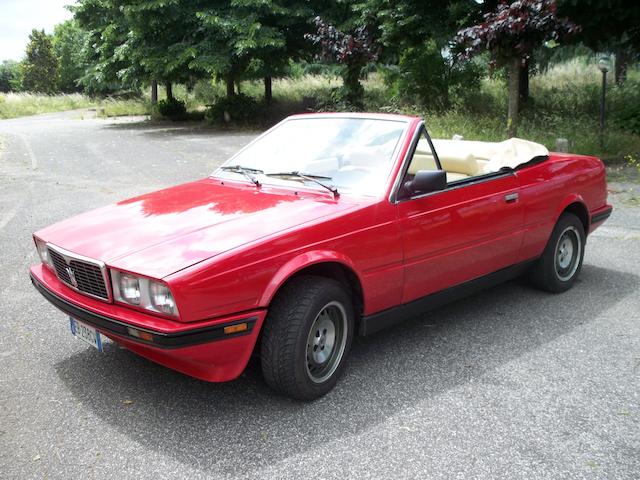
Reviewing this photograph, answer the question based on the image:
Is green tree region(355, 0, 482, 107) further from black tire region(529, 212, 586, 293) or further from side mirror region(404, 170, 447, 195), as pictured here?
side mirror region(404, 170, 447, 195)

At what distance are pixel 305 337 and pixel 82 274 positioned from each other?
1.25 meters

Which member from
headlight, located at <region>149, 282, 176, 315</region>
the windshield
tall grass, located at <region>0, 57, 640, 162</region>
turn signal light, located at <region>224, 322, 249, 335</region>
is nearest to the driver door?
the windshield

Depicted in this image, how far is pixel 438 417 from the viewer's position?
3.26 meters

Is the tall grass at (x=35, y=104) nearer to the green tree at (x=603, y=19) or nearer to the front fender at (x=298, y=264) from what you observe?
the green tree at (x=603, y=19)

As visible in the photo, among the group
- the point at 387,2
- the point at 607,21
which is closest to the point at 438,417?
the point at 607,21

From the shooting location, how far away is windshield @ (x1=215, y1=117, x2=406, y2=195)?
12.8 feet

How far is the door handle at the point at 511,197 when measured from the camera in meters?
4.50

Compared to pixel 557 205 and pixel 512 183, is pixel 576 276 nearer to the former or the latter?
pixel 557 205

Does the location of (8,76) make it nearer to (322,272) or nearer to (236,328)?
(322,272)

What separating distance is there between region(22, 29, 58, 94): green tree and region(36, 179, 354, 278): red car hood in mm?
63012

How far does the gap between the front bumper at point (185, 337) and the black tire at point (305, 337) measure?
13 cm

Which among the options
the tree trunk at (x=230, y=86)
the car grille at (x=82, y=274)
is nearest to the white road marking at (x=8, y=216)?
the car grille at (x=82, y=274)

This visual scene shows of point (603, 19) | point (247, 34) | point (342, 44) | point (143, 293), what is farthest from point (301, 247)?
point (247, 34)

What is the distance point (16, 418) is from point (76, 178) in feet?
31.2
